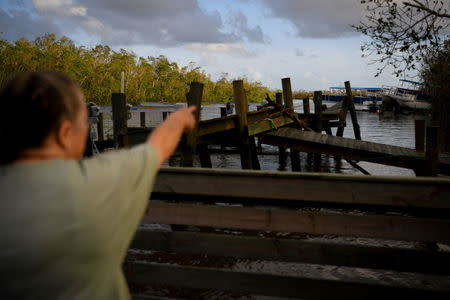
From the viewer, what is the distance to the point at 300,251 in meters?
3.07

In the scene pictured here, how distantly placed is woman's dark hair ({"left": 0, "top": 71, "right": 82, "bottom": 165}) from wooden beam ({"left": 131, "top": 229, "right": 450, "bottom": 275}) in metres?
2.28

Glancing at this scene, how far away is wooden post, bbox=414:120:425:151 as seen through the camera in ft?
26.5

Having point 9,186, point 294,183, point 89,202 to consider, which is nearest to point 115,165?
point 89,202

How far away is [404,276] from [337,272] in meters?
0.93

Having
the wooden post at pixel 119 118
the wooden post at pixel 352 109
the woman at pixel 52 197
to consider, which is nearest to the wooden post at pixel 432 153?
the wooden post at pixel 119 118

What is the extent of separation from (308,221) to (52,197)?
7.31ft

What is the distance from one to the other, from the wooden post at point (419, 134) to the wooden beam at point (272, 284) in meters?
5.94

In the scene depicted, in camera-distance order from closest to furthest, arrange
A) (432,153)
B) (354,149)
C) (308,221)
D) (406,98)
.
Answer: (308,221) < (432,153) < (354,149) < (406,98)

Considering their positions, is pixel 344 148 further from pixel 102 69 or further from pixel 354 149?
pixel 102 69

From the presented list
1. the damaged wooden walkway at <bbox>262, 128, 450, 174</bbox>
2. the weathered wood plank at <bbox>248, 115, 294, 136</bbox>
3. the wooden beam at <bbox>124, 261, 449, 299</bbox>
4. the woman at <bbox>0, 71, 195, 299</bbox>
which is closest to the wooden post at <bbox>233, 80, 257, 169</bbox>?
the weathered wood plank at <bbox>248, 115, 294, 136</bbox>

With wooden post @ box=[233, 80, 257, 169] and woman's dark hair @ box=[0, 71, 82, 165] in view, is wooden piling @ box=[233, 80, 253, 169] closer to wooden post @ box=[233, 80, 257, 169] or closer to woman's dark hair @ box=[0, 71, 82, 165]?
wooden post @ box=[233, 80, 257, 169]

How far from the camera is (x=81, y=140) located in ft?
4.03

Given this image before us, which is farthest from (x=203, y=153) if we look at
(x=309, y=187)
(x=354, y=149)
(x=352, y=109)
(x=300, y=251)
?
(x=352, y=109)

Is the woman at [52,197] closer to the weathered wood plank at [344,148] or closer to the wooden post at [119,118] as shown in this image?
the wooden post at [119,118]
